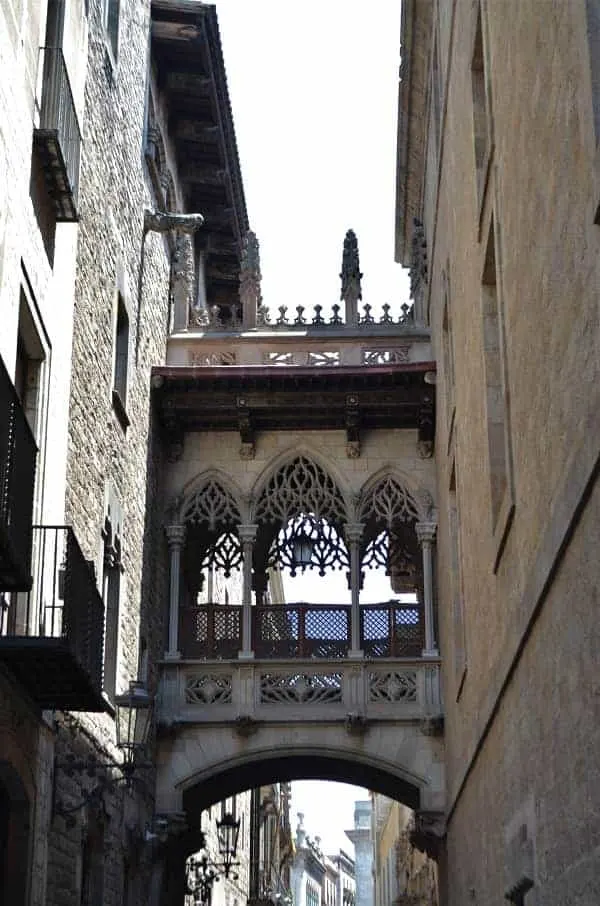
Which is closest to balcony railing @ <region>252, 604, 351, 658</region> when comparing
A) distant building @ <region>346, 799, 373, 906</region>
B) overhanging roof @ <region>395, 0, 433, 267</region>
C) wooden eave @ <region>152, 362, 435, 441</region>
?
wooden eave @ <region>152, 362, 435, 441</region>

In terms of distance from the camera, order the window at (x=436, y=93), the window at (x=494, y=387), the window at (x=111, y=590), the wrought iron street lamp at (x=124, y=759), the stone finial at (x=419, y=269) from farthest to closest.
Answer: the stone finial at (x=419, y=269)
the window at (x=436, y=93)
the window at (x=111, y=590)
the wrought iron street lamp at (x=124, y=759)
the window at (x=494, y=387)

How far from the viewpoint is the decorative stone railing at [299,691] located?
1756 cm

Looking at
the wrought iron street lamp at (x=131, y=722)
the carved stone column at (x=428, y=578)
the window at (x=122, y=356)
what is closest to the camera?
the wrought iron street lamp at (x=131, y=722)

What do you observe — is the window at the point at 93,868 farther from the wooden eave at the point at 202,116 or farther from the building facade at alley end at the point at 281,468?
the wooden eave at the point at 202,116

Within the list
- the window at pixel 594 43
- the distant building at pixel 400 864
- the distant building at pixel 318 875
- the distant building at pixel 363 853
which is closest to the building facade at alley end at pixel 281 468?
the window at pixel 594 43

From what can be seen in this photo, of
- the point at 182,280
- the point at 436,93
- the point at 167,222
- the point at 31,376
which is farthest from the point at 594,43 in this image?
the point at 182,280

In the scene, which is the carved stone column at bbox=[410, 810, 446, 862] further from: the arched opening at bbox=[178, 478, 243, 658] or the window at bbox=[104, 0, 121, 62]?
the window at bbox=[104, 0, 121, 62]

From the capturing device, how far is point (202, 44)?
19594 millimetres

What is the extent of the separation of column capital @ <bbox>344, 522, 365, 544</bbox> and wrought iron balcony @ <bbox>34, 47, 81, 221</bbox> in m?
7.79

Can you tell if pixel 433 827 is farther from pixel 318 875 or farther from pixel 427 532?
pixel 318 875

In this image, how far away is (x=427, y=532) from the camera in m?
18.4

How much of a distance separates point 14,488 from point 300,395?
9935 millimetres

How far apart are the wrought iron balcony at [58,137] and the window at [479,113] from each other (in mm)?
3118

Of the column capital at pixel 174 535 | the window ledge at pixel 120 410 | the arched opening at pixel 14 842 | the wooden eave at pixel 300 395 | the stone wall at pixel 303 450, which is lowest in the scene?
the arched opening at pixel 14 842
